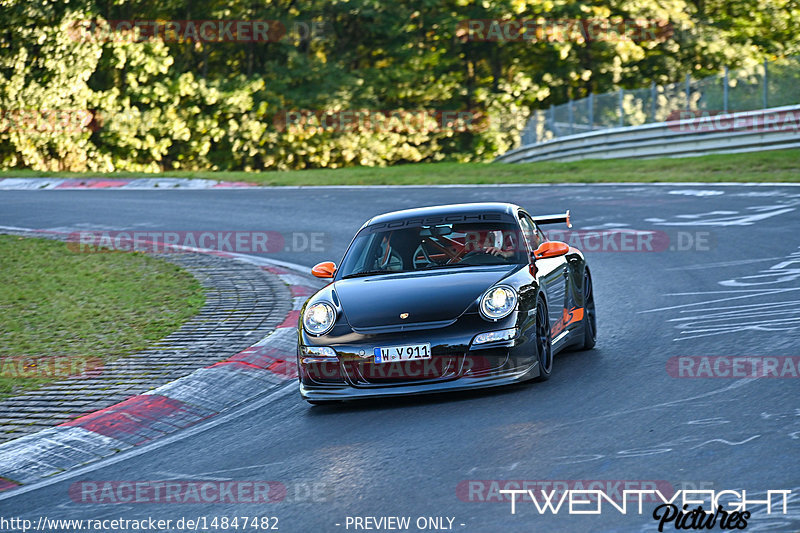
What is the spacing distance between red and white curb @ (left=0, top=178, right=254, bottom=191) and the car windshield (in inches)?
699

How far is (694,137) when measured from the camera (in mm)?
28797

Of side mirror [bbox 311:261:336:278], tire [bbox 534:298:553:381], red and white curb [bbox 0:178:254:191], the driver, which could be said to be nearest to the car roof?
the driver

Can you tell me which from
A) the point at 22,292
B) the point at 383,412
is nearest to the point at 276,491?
the point at 383,412

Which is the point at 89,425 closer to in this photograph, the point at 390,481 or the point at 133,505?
the point at 133,505

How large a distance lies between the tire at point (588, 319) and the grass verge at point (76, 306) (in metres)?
3.79

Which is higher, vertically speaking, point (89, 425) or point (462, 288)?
point (462, 288)

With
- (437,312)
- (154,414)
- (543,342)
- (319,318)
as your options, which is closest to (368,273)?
(319,318)

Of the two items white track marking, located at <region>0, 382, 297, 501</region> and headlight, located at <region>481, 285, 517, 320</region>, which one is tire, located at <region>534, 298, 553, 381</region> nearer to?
headlight, located at <region>481, 285, 517, 320</region>

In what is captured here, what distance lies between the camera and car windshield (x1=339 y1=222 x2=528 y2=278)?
877cm

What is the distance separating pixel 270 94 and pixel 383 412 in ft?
119

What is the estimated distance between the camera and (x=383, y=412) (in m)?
7.77

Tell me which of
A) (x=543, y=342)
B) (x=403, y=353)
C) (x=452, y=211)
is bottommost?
(x=543, y=342)

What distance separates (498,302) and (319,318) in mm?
1220

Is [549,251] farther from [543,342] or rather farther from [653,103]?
[653,103]
